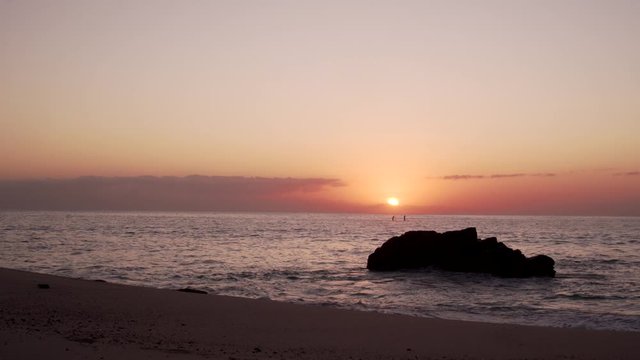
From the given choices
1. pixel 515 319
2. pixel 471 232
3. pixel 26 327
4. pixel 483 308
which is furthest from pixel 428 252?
pixel 26 327

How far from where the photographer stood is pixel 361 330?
16234 mm

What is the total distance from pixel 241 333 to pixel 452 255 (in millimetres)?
29293

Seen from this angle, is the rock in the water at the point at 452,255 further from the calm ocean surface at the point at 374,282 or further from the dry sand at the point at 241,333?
the dry sand at the point at 241,333

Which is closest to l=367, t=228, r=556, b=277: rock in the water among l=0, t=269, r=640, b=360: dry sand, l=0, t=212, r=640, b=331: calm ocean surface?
l=0, t=212, r=640, b=331: calm ocean surface

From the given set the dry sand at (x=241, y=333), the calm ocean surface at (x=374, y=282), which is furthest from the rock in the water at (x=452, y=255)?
the dry sand at (x=241, y=333)

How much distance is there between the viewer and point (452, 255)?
136 ft

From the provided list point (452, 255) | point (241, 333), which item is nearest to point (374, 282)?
point (452, 255)

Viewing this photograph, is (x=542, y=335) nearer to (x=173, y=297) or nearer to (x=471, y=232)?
(x=173, y=297)

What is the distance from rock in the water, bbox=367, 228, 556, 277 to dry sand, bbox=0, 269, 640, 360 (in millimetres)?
21150

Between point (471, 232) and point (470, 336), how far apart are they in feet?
91.1

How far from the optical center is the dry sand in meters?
12.3

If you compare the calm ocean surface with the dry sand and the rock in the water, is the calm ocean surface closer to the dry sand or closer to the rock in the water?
the rock in the water

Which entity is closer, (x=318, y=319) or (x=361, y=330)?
(x=361, y=330)

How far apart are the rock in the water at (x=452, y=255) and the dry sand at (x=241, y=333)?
2115cm
